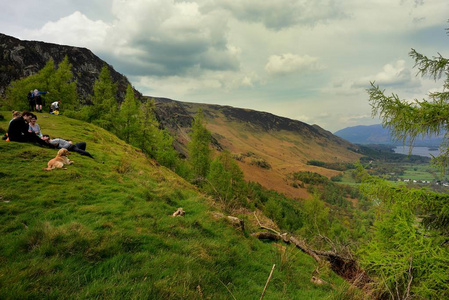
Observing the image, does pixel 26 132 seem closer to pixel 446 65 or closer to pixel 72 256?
pixel 72 256

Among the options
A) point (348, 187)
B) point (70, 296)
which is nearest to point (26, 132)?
point (70, 296)

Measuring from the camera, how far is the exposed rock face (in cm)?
7562

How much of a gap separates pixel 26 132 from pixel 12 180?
573cm

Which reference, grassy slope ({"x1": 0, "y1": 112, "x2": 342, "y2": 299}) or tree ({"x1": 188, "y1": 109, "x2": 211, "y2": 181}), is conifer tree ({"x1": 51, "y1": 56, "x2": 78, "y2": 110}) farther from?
grassy slope ({"x1": 0, "y1": 112, "x2": 342, "y2": 299})

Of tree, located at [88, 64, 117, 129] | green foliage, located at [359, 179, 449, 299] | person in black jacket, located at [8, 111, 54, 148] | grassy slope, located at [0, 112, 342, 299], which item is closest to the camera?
grassy slope, located at [0, 112, 342, 299]

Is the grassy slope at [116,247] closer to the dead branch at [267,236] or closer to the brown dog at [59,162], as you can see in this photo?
the brown dog at [59,162]

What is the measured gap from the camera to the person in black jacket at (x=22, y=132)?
1120 cm

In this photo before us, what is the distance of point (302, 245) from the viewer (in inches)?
391

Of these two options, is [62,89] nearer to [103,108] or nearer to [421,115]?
[103,108]

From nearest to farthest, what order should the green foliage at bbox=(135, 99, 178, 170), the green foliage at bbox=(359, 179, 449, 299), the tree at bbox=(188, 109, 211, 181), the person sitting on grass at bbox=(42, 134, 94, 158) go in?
the green foliage at bbox=(359, 179, 449, 299) < the person sitting on grass at bbox=(42, 134, 94, 158) < the green foliage at bbox=(135, 99, 178, 170) < the tree at bbox=(188, 109, 211, 181)

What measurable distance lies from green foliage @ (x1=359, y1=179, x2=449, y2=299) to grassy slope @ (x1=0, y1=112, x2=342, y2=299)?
6.24 feet

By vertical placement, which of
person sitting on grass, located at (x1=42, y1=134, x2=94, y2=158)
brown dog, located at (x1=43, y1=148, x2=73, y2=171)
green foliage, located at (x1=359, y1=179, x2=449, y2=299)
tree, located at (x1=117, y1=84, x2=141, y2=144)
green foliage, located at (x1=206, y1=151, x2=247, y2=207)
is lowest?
green foliage, located at (x1=206, y1=151, x2=247, y2=207)

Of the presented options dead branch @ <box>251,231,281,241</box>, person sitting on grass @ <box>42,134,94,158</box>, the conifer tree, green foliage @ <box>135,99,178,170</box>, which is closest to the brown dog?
person sitting on grass @ <box>42,134,94,158</box>

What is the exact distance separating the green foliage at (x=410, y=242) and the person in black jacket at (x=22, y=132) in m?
17.2
